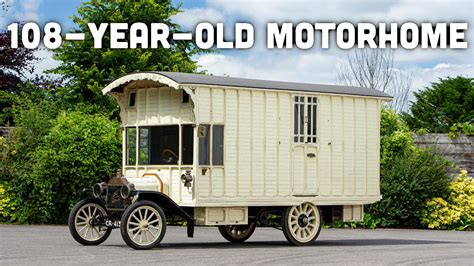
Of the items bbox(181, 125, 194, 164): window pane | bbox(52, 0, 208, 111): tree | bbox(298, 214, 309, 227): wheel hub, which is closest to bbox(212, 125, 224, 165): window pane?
bbox(181, 125, 194, 164): window pane

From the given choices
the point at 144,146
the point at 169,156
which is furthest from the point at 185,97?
the point at 144,146

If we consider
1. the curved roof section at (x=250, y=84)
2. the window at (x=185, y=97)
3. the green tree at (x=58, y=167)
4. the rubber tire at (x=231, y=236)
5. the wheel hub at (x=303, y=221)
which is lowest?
the rubber tire at (x=231, y=236)

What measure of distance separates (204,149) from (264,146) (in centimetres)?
141

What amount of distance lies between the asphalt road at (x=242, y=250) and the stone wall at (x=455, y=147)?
4676 mm

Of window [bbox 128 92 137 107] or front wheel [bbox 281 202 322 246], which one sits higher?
window [bbox 128 92 137 107]

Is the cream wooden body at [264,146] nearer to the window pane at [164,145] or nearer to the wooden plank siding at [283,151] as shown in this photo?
the wooden plank siding at [283,151]

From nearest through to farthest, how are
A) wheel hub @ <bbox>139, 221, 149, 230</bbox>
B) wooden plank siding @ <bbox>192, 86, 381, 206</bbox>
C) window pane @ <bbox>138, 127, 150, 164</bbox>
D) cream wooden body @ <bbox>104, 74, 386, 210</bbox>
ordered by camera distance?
wheel hub @ <bbox>139, 221, 149, 230</bbox> < cream wooden body @ <bbox>104, 74, 386, 210</bbox> < wooden plank siding @ <bbox>192, 86, 381, 206</bbox> < window pane @ <bbox>138, 127, 150, 164</bbox>

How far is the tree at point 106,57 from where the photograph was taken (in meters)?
39.2

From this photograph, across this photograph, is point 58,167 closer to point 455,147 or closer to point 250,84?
point 250,84

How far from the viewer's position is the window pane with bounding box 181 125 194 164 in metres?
19.8

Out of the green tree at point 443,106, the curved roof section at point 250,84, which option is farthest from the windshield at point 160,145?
the green tree at point 443,106

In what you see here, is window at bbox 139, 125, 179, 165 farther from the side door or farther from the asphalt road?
the side door

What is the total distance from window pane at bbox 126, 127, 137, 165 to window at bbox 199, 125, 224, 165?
216cm

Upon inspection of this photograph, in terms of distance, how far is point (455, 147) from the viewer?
2977cm
